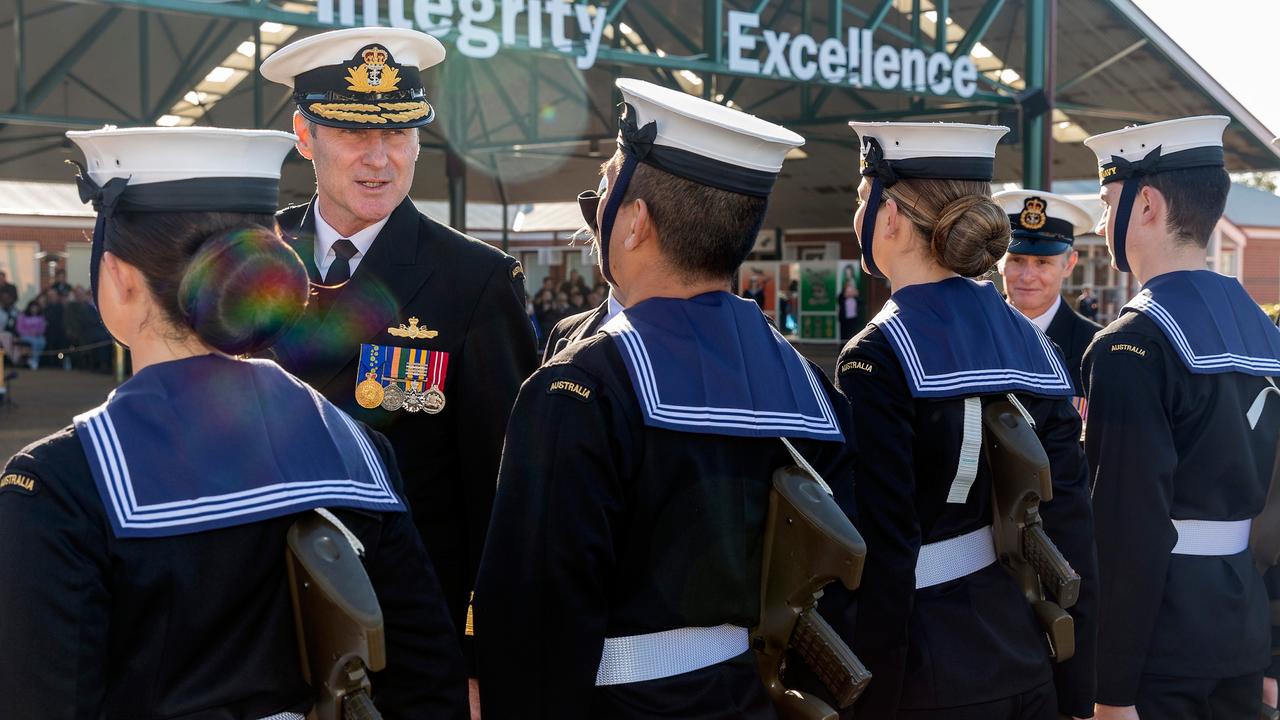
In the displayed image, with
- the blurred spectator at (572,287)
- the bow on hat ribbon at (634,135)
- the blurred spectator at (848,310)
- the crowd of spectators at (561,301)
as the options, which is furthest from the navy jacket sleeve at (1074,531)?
the blurred spectator at (848,310)

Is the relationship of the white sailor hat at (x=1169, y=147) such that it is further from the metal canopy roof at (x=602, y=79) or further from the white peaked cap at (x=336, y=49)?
the metal canopy roof at (x=602, y=79)

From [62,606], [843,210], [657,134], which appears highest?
[843,210]

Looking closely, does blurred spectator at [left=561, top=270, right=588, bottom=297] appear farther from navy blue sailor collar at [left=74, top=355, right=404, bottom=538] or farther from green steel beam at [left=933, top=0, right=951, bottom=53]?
navy blue sailor collar at [left=74, top=355, right=404, bottom=538]

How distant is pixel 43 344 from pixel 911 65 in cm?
1515

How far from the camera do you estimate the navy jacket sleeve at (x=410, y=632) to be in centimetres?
161

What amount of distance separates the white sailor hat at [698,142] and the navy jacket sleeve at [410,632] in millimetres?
592

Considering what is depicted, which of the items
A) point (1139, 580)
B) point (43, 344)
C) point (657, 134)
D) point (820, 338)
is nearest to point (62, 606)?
point (657, 134)

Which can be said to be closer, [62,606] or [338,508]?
[62,606]

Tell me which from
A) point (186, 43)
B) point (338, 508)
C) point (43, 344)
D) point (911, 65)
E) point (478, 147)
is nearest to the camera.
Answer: point (338, 508)

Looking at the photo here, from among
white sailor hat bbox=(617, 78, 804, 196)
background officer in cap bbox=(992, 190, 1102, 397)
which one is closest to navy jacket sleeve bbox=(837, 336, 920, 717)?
white sailor hat bbox=(617, 78, 804, 196)

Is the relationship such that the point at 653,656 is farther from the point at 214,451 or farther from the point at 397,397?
the point at 397,397

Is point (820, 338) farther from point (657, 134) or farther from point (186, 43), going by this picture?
point (657, 134)

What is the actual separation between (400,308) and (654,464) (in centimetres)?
104

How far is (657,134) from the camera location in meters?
1.79
